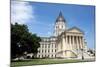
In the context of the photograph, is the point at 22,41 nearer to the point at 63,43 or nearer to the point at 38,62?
the point at 38,62

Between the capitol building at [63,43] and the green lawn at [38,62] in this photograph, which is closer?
the green lawn at [38,62]

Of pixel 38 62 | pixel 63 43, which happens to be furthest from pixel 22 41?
pixel 63 43

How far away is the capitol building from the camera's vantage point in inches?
108

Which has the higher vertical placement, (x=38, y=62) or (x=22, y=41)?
(x=22, y=41)

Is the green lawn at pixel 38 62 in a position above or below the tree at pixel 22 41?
below

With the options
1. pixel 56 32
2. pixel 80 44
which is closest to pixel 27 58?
pixel 56 32

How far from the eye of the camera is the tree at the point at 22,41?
8.33ft

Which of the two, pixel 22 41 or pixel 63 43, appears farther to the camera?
pixel 63 43

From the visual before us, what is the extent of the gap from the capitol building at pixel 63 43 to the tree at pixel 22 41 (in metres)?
0.09

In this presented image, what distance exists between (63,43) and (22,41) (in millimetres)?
552

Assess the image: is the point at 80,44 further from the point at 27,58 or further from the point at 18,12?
the point at 18,12

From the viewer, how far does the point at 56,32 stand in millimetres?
2783

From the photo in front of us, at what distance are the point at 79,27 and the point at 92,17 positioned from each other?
0.26 m

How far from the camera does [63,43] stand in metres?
A: 2.81
